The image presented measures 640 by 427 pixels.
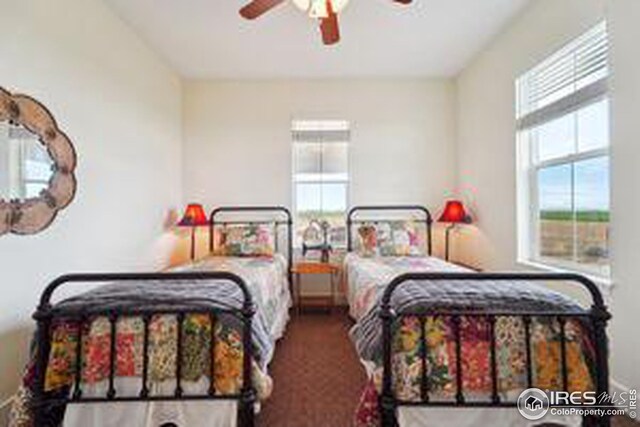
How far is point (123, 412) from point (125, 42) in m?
2.86

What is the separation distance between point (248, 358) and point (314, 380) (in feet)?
3.26

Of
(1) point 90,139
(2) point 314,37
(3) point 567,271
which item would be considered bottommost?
(3) point 567,271

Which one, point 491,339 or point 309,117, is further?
point 309,117

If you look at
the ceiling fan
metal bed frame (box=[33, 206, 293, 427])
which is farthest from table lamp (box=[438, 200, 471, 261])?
metal bed frame (box=[33, 206, 293, 427])

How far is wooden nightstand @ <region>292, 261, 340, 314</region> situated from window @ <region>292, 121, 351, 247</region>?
43 cm

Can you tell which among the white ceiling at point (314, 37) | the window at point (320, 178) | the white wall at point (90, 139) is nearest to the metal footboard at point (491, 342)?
the white wall at point (90, 139)

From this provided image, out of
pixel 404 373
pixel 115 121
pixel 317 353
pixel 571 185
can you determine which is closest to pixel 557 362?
pixel 404 373

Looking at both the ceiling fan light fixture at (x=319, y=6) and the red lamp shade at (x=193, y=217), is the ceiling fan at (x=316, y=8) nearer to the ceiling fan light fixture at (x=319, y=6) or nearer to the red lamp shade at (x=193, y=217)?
the ceiling fan light fixture at (x=319, y=6)

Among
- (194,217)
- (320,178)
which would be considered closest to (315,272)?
(320,178)

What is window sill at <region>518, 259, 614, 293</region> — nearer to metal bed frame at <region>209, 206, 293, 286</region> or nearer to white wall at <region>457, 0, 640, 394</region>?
white wall at <region>457, 0, 640, 394</region>

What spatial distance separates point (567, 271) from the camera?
259 cm

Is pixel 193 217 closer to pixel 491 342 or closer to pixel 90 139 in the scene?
pixel 90 139

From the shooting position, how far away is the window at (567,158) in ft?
7.53

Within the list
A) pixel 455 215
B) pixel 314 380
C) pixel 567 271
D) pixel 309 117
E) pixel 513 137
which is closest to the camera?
pixel 314 380
